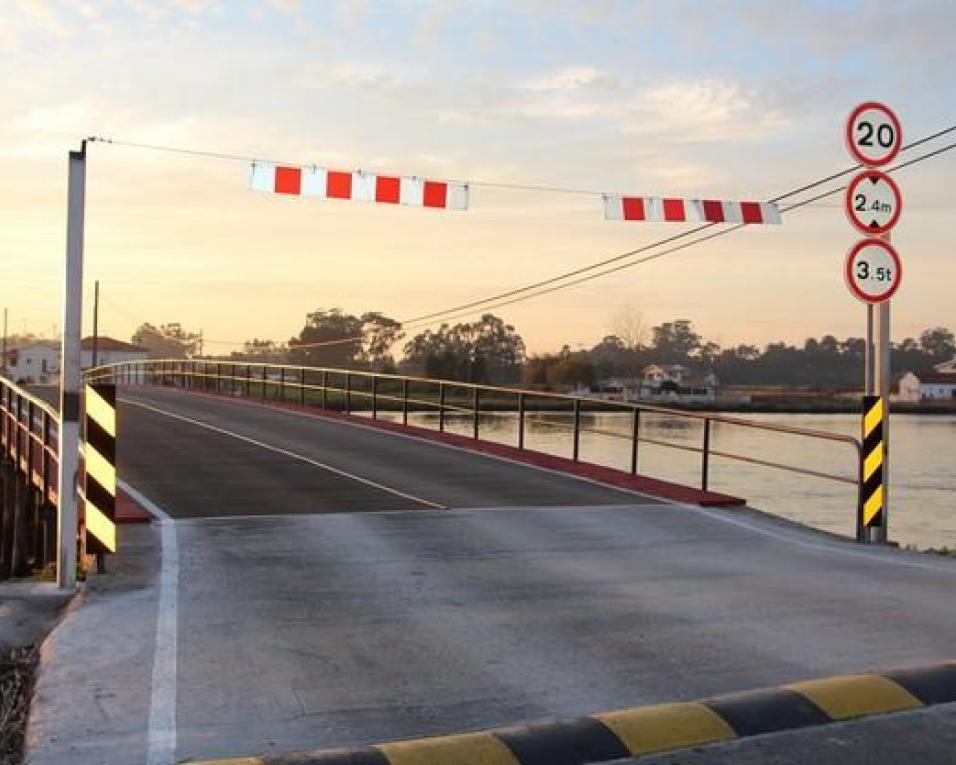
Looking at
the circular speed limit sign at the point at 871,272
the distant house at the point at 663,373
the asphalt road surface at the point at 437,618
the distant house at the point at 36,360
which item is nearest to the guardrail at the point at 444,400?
the circular speed limit sign at the point at 871,272

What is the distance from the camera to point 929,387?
11775 cm

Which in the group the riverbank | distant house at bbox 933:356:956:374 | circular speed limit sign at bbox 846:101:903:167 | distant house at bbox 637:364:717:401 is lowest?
the riverbank

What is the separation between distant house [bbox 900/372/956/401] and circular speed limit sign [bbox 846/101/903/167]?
115 metres

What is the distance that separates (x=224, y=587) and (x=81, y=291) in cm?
199

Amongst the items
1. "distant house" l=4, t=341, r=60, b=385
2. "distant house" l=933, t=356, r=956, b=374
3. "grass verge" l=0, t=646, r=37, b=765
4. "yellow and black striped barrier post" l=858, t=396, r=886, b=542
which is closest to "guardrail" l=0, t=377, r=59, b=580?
"grass verge" l=0, t=646, r=37, b=765

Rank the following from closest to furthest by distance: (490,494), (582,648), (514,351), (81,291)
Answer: (582,648) → (81,291) → (490,494) → (514,351)

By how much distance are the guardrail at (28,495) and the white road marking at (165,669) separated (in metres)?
3.52

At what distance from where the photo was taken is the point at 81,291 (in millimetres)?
6586

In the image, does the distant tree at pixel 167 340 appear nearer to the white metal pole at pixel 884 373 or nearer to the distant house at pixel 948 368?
the distant house at pixel 948 368

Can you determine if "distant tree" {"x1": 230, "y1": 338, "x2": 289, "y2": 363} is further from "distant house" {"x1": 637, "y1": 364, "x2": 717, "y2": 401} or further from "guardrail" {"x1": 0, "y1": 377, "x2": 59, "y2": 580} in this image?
"guardrail" {"x1": 0, "y1": 377, "x2": 59, "y2": 580}

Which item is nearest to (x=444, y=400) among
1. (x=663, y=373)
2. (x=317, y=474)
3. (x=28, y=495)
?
(x=317, y=474)

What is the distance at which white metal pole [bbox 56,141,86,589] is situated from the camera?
257 inches

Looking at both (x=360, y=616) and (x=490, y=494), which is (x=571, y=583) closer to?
(x=360, y=616)

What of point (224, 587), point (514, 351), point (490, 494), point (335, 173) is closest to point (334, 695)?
point (224, 587)
